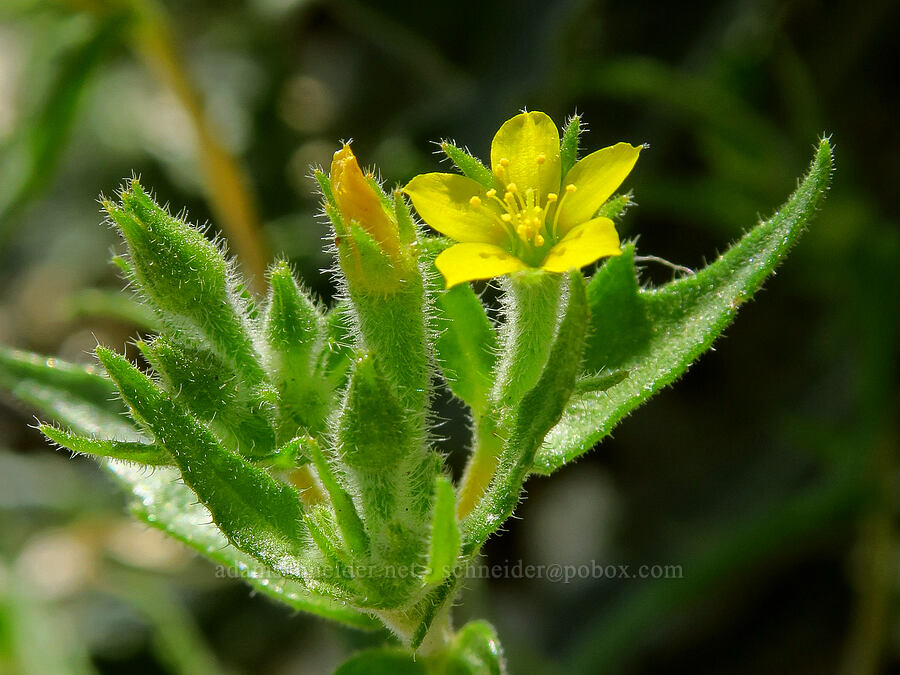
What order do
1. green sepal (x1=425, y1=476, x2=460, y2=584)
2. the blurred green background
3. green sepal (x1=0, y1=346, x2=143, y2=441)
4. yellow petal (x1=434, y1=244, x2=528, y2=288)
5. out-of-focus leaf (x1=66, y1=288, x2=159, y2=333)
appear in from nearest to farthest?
green sepal (x1=425, y1=476, x2=460, y2=584) → yellow petal (x1=434, y1=244, x2=528, y2=288) → green sepal (x1=0, y1=346, x2=143, y2=441) → out-of-focus leaf (x1=66, y1=288, x2=159, y2=333) → the blurred green background

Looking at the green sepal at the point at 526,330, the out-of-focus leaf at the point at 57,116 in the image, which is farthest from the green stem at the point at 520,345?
the out-of-focus leaf at the point at 57,116

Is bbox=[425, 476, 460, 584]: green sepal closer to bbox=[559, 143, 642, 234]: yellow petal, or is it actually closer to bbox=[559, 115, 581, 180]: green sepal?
bbox=[559, 143, 642, 234]: yellow petal

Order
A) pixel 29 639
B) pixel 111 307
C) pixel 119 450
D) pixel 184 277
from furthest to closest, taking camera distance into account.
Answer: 1. pixel 29 639
2. pixel 111 307
3. pixel 184 277
4. pixel 119 450

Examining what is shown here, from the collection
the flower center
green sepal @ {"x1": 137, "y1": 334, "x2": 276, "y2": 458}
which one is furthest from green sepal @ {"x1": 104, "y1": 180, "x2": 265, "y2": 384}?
the flower center

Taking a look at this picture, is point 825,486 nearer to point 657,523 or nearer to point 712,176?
point 657,523

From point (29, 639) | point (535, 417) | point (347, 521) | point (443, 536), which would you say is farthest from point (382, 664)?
point (29, 639)

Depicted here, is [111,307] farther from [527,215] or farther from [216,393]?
[527,215]

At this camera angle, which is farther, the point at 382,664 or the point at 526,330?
the point at 382,664
